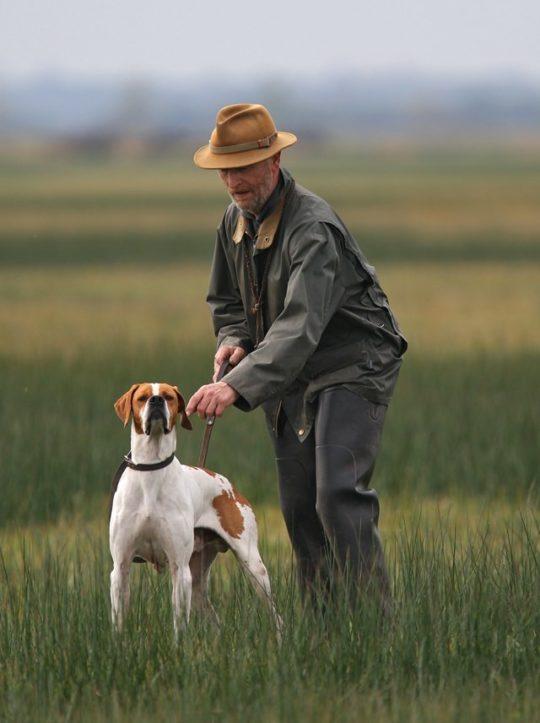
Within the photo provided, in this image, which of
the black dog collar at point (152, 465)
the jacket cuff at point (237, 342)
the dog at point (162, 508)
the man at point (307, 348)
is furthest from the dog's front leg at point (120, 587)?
the jacket cuff at point (237, 342)

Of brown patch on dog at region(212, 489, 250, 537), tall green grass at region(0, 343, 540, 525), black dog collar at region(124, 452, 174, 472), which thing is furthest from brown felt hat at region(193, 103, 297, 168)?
tall green grass at region(0, 343, 540, 525)

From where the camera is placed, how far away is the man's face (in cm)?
590

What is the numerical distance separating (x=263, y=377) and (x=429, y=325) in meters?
15.2

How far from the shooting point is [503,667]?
214 inches

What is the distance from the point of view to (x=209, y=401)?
18.3ft

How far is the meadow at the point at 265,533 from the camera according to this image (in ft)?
17.0

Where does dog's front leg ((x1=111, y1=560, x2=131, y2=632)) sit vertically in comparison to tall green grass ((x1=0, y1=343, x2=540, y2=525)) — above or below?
above

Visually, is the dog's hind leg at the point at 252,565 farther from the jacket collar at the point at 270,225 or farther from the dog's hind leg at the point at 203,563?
the jacket collar at the point at 270,225

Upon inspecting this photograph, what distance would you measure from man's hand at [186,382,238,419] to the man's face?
709 mm

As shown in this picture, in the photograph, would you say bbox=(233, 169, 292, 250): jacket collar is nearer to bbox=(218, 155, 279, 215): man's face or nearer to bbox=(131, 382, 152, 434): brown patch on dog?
bbox=(218, 155, 279, 215): man's face

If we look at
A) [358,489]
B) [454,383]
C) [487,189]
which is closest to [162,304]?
[454,383]

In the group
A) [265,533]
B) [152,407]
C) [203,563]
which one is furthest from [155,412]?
[265,533]

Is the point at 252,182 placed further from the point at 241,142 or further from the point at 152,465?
the point at 152,465

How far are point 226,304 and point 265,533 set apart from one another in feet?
3.07
